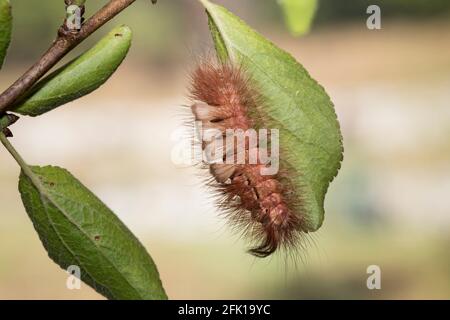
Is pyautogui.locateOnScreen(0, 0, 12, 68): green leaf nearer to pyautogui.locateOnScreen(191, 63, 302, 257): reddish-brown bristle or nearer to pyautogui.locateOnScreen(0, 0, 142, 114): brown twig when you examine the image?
pyautogui.locateOnScreen(0, 0, 142, 114): brown twig

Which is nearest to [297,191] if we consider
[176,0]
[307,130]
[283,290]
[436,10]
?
[307,130]

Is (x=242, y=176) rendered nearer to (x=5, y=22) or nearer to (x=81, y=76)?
(x=81, y=76)

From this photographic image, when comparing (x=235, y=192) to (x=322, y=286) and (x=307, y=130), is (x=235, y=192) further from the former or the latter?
(x=322, y=286)

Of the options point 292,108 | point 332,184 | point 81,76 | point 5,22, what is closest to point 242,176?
point 292,108

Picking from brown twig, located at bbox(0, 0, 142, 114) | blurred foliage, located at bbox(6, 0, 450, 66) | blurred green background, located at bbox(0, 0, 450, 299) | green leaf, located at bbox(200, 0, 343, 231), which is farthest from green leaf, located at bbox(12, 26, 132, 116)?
blurred foliage, located at bbox(6, 0, 450, 66)

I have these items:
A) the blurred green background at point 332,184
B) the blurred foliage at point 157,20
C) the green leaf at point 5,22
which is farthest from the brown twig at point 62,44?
the blurred foliage at point 157,20
